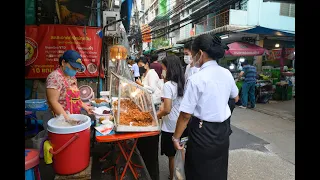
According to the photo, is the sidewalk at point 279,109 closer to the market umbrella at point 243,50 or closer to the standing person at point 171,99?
the market umbrella at point 243,50

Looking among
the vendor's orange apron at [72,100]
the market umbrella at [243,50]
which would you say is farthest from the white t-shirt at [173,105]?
the market umbrella at [243,50]

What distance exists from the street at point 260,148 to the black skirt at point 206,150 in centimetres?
160

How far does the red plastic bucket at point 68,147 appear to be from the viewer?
2.26 m

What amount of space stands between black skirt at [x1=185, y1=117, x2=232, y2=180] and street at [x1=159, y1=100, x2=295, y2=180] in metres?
1.60

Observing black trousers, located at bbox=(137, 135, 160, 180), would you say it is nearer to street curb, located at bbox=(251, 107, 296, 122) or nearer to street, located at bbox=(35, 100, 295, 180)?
street, located at bbox=(35, 100, 295, 180)

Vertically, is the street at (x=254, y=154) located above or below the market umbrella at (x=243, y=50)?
below

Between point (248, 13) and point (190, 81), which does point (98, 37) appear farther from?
point (248, 13)

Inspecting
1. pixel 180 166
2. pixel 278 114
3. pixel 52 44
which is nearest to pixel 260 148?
pixel 180 166

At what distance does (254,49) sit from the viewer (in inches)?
420

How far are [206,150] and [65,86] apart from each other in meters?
2.19

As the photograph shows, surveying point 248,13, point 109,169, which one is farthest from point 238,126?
point 248,13

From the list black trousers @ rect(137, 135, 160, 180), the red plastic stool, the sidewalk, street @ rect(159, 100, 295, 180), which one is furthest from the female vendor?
the sidewalk

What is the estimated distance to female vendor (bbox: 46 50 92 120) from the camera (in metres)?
2.83

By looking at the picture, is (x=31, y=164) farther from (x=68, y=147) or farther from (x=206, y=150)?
(x=206, y=150)
